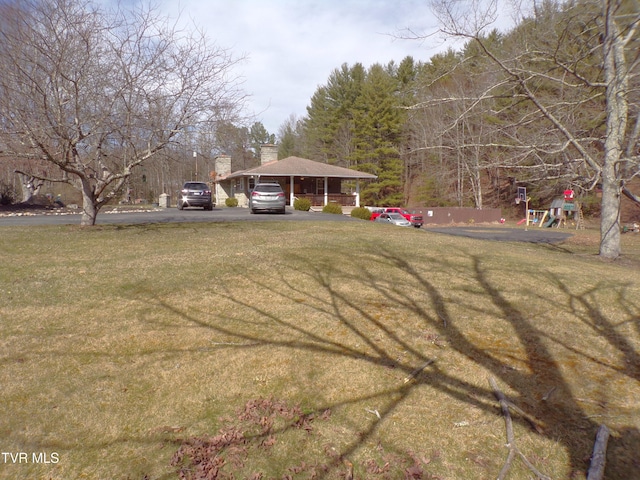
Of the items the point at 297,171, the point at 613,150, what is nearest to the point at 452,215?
the point at 297,171

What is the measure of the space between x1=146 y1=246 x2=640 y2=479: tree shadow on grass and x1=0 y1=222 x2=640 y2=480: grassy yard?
0.02 m

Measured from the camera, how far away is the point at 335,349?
14.0 ft

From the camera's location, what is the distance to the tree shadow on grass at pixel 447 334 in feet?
10.6

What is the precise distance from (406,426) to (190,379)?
192 centimetres

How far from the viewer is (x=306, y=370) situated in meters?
3.88

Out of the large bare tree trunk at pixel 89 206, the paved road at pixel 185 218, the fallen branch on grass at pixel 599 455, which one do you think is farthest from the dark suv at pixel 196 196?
the fallen branch on grass at pixel 599 455

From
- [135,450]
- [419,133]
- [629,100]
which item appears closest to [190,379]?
[135,450]

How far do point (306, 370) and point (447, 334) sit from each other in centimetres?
181

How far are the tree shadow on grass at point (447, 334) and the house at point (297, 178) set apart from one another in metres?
23.2

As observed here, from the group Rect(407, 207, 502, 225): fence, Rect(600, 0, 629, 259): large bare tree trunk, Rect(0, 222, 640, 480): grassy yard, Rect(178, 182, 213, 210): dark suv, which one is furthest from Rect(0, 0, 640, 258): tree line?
Rect(407, 207, 502, 225): fence

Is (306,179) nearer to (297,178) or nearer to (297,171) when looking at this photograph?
(297,178)

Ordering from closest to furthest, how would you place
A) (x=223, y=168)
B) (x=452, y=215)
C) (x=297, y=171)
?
(x=297, y=171) < (x=452, y=215) < (x=223, y=168)

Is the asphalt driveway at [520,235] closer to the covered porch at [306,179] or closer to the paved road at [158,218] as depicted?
the paved road at [158,218]

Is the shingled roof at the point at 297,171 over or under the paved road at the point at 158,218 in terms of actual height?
over
